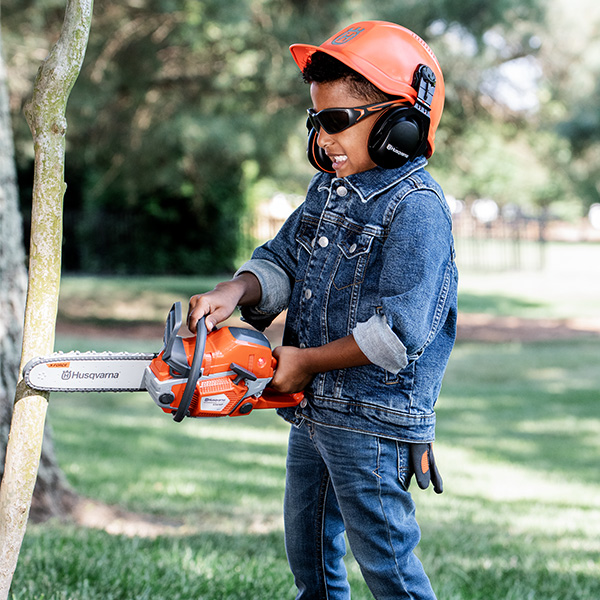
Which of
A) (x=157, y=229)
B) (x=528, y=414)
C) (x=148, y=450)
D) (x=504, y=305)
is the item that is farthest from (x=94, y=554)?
(x=157, y=229)

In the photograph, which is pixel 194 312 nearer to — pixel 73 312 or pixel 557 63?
pixel 557 63

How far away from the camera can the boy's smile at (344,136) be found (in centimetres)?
210

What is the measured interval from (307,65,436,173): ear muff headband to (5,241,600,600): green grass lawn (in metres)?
1.60

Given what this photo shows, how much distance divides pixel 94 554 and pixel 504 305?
1674cm

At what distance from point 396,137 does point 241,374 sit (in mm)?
699

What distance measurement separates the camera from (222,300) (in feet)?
7.08

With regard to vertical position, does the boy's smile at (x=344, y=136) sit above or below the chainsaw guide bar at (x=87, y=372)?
above

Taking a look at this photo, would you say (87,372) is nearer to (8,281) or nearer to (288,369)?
(288,369)

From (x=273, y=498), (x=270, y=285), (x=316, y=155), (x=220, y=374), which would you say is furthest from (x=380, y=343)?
(x=273, y=498)

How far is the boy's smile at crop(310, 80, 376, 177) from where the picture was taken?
6.89 ft

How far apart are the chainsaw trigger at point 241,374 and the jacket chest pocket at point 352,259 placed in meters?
0.34

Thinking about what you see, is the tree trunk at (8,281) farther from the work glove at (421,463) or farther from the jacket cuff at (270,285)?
the work glove at (421,463)

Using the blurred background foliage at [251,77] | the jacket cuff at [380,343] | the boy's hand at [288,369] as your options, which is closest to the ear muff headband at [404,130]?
the jacket cuff at [380,343]

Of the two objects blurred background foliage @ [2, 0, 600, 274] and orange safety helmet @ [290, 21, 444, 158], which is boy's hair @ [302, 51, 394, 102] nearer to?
orange safety helmet @ [290, 21, 444, 158]
